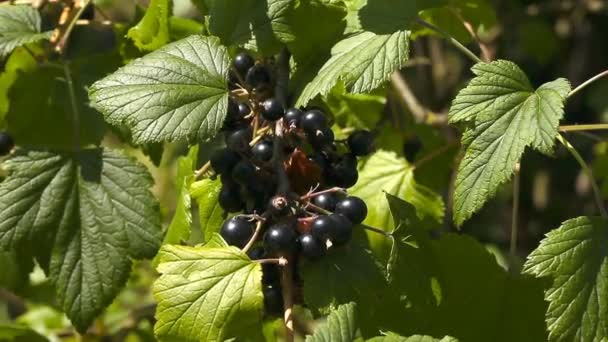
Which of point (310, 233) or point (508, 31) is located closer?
point (310, 233)

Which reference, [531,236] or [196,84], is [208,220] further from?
[531,236]

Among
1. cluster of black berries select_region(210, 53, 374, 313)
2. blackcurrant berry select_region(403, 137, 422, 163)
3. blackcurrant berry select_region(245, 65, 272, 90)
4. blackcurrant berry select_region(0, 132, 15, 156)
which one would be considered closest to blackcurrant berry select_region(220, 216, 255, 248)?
cluster of black berries select_region(210, 53, 374, 313)

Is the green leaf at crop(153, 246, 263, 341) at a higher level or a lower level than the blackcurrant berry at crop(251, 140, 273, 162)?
lower

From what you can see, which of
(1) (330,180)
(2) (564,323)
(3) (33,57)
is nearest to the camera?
(2) (564,323)

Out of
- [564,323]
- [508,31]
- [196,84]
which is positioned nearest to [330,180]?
[196,84]

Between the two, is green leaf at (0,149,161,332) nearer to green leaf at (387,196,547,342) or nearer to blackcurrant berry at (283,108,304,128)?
blackcurrant berry at (283,108,304,128)

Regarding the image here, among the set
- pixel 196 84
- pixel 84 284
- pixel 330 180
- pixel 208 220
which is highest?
pixel 196 84
